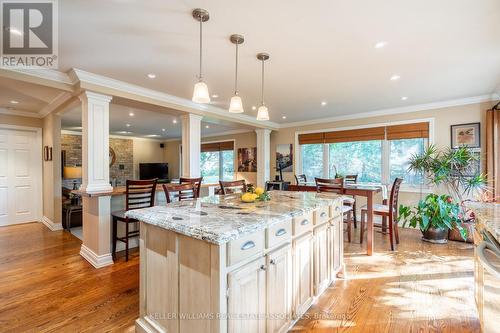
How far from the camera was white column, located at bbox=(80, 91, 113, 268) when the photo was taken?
3031mm

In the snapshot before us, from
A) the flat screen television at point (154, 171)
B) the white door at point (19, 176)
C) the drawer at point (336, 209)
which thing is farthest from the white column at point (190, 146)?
the flat screen television at point (154, 171)

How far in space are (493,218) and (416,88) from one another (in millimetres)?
2854

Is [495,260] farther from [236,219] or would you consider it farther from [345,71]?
[345,71]

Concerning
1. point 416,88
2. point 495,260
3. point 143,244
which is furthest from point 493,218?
point 416,88

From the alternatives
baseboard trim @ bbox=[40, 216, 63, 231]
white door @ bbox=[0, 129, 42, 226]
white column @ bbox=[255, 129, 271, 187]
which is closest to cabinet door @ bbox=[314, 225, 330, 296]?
white column @ bbox=[255, 129, 271, 187]

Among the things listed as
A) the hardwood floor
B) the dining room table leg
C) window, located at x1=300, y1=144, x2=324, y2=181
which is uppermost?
window, located at x1=300, y1=144, x2=324, y2=181

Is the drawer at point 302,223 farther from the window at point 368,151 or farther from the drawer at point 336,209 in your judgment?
the window at point 368,151

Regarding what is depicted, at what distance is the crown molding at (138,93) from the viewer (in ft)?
9.85

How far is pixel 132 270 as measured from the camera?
2875 mm

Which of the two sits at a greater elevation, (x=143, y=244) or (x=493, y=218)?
(x=493, y=218)

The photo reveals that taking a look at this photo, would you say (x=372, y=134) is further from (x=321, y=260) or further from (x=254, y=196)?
(x=254, y=196)

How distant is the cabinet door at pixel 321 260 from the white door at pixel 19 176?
6.12 m

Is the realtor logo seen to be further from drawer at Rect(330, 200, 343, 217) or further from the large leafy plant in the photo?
the large leafy plant

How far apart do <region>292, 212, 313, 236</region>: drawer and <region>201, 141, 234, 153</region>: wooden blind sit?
6.00 m
